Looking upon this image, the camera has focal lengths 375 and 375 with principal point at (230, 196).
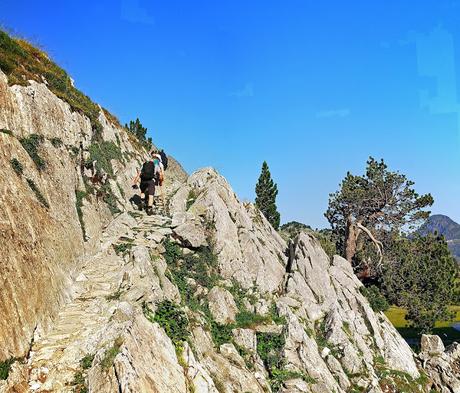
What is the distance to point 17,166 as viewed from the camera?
648 inches

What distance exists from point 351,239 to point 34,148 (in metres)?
36.9

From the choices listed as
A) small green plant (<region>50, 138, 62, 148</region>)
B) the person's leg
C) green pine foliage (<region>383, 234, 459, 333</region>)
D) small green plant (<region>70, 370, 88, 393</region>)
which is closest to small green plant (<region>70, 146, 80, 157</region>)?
small green plant (<region>50, 138, 62, 148</region>)

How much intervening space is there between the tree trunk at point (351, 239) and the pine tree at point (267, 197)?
91.5 ft

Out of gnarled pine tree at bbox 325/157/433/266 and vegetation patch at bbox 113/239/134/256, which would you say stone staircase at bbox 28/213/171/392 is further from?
gnarled pine tree at bbox 325/157/433/266

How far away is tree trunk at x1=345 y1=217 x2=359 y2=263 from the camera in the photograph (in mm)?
44781

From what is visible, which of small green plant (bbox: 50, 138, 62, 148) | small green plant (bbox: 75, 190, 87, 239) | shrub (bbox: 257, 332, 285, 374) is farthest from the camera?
small green plant (bbox: 50, 138, 62, 148)

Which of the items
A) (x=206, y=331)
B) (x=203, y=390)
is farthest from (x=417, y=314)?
(x=203, y=390)

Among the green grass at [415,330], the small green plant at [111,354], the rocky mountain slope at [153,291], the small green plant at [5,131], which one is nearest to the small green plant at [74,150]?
the rocky mountain slope at [153,291]

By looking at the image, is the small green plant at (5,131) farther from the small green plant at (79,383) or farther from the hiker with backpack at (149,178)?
the small green plant at (79,383)

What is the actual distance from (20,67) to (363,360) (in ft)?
89.7

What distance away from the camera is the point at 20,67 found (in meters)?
22.5

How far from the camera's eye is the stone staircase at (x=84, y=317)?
39.0ft

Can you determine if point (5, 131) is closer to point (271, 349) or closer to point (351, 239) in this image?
point (271, 349)

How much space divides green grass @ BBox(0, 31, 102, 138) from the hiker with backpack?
567 cm
